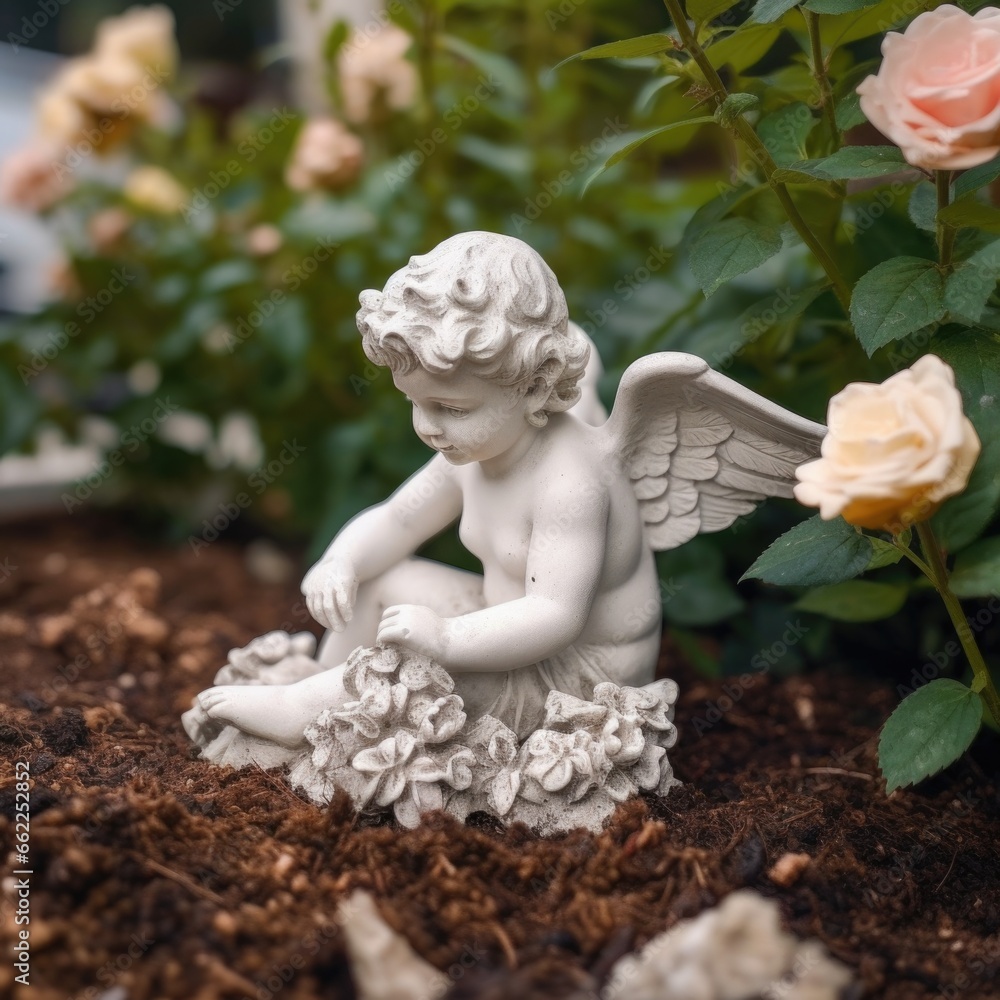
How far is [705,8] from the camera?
1227 mm

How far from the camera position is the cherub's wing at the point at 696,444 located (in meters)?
1.26

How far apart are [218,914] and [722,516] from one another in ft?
2.49

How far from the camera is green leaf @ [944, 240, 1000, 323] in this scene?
1.13 m

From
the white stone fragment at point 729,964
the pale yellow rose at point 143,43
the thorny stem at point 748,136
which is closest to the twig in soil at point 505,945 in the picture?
the white stone fragment at point 729,964

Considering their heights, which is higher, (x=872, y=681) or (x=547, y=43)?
(x=547, y=43)

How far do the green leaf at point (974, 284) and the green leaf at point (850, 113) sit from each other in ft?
0.74

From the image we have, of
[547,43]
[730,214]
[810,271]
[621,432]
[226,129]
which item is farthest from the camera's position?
[226,129]

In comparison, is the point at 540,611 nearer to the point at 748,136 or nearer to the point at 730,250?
the point at 730,250

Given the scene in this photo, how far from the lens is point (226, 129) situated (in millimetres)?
3377

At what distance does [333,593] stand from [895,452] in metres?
0.68

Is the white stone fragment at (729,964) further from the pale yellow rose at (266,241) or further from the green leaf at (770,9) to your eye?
the pale yellow rose at (266,241)

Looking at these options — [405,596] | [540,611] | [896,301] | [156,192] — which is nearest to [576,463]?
[540,611]

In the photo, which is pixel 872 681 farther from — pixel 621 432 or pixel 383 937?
pixel 383 937

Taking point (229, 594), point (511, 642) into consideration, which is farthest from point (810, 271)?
point (229, 594)
